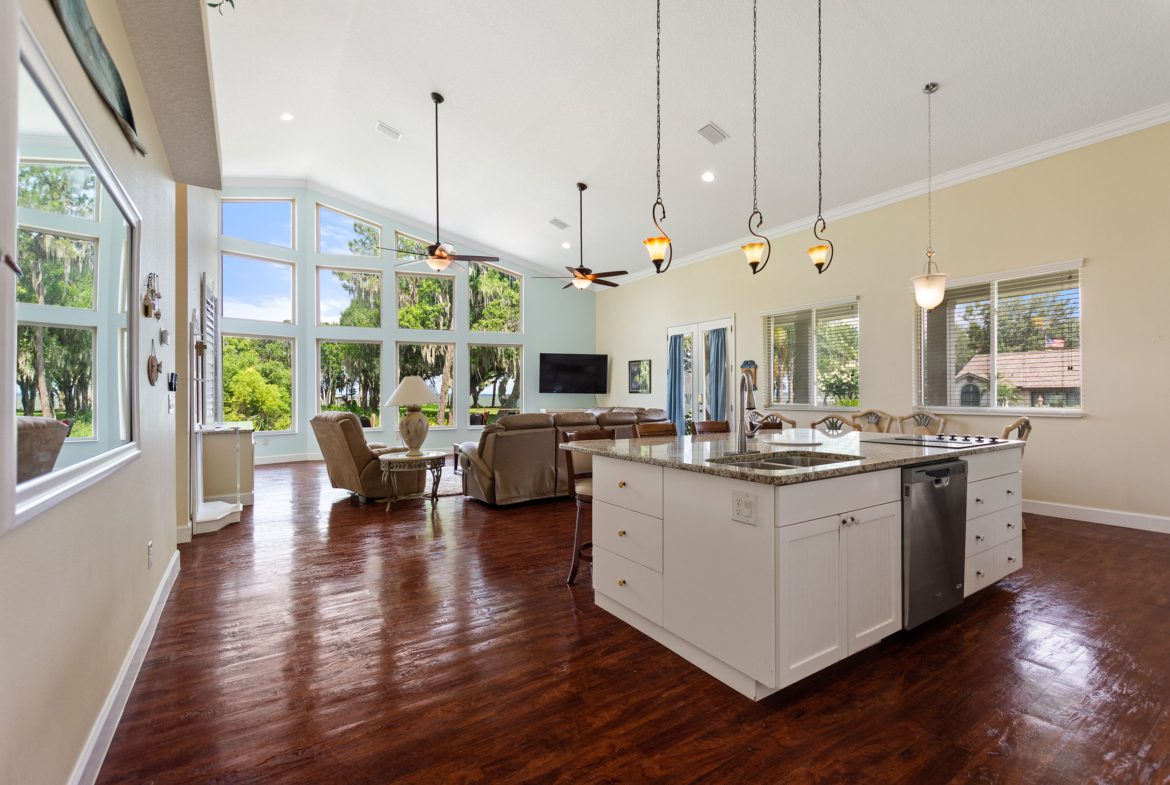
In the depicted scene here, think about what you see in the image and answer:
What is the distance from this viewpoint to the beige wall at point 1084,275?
4.28 metres

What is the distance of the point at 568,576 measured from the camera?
3334 mm

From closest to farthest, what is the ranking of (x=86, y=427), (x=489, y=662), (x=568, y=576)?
(x=86, y=427) → (x=489, y=662) → (x=568, y=576)

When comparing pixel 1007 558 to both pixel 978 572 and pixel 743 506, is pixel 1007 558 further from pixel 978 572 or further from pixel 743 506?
pixel 743 506

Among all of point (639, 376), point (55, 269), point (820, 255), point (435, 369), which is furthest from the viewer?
point (435, 369)

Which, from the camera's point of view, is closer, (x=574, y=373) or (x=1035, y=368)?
(x=1035, y=368)

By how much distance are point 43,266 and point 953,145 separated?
250 inches

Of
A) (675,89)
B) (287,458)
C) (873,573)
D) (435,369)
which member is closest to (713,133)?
(675,89)

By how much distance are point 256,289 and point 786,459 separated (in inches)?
358

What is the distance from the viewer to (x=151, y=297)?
2525 millimetres

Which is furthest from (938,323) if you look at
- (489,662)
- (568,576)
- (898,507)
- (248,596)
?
(248,596)

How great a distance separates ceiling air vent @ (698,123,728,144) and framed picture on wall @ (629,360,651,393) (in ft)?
15.0

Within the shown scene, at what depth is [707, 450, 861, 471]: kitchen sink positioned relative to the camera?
2.39m

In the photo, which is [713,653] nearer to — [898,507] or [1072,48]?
[898,507]

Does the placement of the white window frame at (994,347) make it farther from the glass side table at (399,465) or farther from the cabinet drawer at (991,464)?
the glass side table at (399,465)
